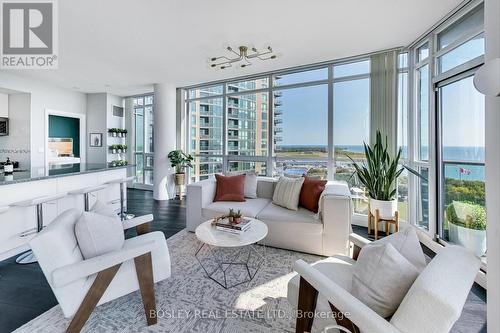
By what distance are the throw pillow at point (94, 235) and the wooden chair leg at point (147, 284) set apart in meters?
0.32

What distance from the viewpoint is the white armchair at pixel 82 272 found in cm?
142

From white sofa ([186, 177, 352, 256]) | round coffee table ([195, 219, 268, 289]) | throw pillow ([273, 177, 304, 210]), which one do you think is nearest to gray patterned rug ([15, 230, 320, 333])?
round coffee table ([195, 219, 268, 289])

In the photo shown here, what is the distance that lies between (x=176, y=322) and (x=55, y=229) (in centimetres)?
109

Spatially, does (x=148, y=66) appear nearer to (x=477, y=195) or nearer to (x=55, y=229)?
(x=55, y=229)

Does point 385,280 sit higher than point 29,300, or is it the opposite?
point 385,280

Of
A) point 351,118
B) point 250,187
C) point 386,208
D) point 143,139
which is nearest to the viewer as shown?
point 386,208

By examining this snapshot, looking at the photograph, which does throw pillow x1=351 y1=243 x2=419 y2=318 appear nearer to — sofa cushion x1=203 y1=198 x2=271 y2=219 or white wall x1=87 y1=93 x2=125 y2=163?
sofa cushion x1=203 y1=198 x2=271 y2=219

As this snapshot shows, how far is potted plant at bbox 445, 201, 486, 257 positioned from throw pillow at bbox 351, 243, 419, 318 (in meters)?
2.12

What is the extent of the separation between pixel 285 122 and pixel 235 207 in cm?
242

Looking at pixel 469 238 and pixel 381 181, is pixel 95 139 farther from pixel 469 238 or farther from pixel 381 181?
pixel 469 238

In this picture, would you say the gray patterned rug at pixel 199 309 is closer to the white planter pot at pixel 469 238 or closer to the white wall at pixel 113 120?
the white planter pot at pixel 469 238

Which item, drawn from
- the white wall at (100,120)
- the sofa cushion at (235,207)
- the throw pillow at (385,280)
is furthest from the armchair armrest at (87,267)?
the white wall at (100,120)

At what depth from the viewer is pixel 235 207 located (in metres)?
3.21
